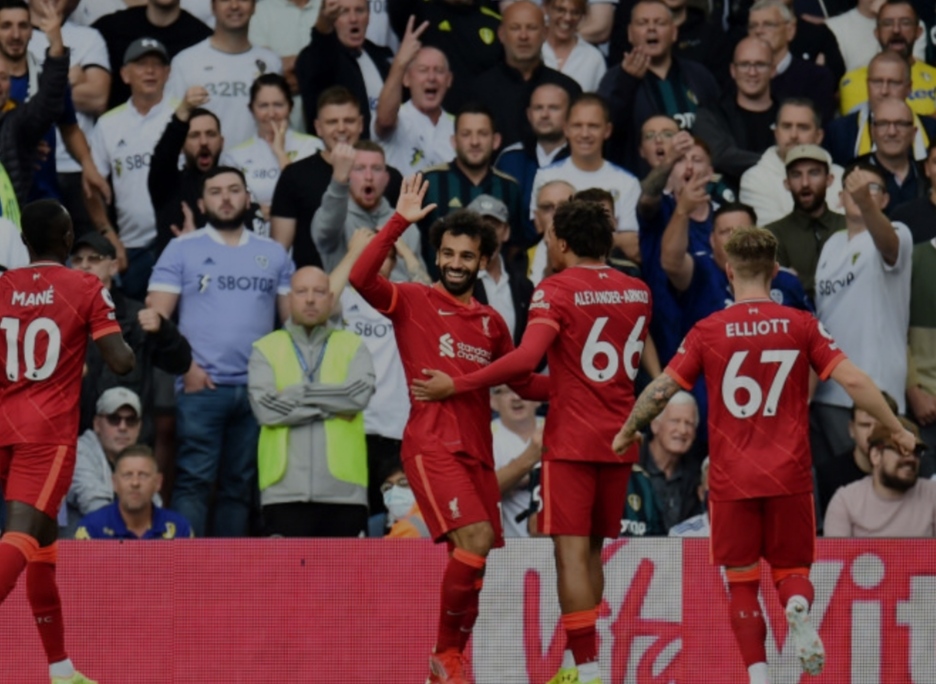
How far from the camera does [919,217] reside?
1631 cm

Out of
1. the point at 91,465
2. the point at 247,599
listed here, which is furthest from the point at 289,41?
the point at 247,599

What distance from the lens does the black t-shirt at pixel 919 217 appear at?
16.2 metres

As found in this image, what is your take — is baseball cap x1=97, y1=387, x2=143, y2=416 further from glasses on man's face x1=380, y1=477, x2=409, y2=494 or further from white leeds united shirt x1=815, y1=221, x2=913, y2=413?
white leeds united shirt x1=815, y1=221, x2=913, y2=413

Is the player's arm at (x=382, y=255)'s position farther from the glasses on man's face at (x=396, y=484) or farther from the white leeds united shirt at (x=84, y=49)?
the white leeds united shirt at (x=84, y=49)

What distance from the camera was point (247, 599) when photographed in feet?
44.0

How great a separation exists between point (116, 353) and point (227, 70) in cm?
598

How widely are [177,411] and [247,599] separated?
2.40m

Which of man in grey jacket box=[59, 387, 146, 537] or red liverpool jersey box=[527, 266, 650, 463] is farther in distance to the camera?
man in grey jacket box=[59, 387, 146, 537]

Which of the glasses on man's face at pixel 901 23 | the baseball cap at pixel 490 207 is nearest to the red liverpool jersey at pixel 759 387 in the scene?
the baseball cap at pixel 490 207

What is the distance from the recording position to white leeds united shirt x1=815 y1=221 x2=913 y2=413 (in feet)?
50.8

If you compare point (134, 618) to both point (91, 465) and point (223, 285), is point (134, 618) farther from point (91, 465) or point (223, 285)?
point (223, 285)

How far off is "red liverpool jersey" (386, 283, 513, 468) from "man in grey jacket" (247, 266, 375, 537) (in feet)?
8.45

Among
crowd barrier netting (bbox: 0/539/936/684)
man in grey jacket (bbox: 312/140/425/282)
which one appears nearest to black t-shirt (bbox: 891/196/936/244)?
crowd barrier netting (bbox: 0/539/936/684)

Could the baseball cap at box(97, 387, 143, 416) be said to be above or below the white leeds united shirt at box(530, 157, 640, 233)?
below
